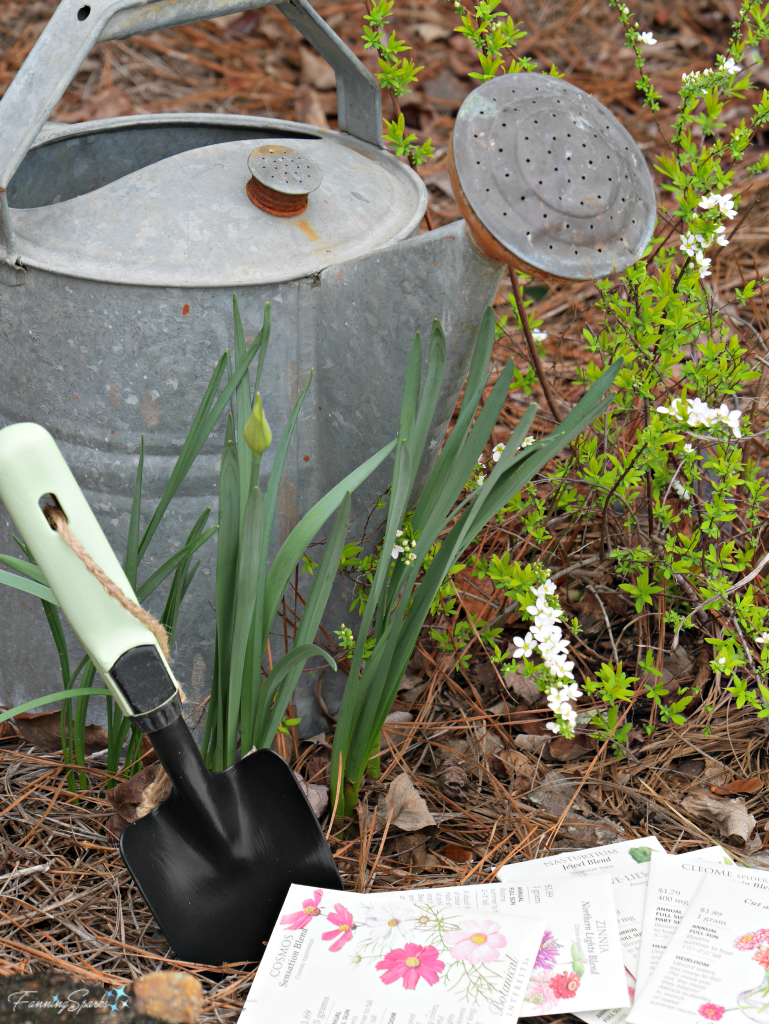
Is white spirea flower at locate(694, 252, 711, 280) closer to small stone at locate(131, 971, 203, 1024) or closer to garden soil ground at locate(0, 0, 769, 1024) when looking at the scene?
garden soil ground at locate(0, 0, 769, 1024)

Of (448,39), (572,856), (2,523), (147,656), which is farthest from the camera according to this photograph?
(448,39)

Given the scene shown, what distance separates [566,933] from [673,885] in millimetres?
161

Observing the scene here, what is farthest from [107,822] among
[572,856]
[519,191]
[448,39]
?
[448,39]

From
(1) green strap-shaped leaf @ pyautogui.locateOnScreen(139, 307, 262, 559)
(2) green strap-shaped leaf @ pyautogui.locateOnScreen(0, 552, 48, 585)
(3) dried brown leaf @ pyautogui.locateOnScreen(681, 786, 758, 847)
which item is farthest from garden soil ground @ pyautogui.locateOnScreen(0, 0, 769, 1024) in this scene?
(1) green strap-shaped leaf @ pyautogui.locateOnScreen(139, 307, 262, 559)

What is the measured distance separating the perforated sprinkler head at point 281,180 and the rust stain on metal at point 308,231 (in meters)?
0.01

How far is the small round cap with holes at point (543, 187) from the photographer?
982mm

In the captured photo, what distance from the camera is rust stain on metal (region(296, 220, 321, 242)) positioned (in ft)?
3.89

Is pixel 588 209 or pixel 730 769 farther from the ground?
pixel 588 209

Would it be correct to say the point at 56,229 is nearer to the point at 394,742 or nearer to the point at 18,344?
the point at 18,344

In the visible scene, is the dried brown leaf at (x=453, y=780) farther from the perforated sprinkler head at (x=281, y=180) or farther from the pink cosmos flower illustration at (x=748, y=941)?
the perforated sprinkler head at (x=281, y=180)

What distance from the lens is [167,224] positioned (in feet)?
3.76

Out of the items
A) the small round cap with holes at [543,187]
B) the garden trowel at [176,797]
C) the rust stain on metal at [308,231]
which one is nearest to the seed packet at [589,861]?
the garden trowel at [176,797]

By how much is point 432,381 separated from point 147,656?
1.43 feet

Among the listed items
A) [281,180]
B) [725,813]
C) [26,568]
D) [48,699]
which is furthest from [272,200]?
[725,813]
